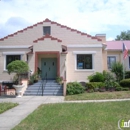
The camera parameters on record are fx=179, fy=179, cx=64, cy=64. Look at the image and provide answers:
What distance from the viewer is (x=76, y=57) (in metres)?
18.7

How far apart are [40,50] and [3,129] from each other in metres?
12.4

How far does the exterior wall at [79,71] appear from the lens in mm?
18359

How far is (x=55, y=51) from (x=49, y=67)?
2.48 meters

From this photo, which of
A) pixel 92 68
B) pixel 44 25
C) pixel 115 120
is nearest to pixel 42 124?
pixel 115 120

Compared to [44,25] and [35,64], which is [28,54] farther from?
[44,25]

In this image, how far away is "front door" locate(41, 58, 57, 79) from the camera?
1934cm

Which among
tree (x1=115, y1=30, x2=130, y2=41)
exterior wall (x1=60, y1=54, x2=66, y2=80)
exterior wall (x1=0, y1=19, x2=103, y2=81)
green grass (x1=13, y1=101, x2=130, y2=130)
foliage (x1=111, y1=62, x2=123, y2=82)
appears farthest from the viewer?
tree (x1=115, y1=30, x2=130, y2=41)

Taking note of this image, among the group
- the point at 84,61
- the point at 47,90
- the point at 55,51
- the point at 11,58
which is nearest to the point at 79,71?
the point at 84,61

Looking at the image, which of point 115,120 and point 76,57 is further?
point 76,57

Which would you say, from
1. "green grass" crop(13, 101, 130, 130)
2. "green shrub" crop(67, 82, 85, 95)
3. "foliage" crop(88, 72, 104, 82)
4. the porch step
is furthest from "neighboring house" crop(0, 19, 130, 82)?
"green grass" crop(13, 101, 130, 130)

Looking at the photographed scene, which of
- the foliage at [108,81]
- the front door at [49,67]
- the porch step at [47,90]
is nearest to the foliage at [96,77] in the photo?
the foliage at [108,81]

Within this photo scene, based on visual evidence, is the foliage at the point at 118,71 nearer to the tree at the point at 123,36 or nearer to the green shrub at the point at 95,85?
the green shrub at the point at 95,85

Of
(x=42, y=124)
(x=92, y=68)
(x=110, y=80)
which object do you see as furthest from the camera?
(x=92, y=68)

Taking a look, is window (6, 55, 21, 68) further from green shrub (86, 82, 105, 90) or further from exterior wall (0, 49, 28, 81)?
green shrub (86, 82, 105, 90)
